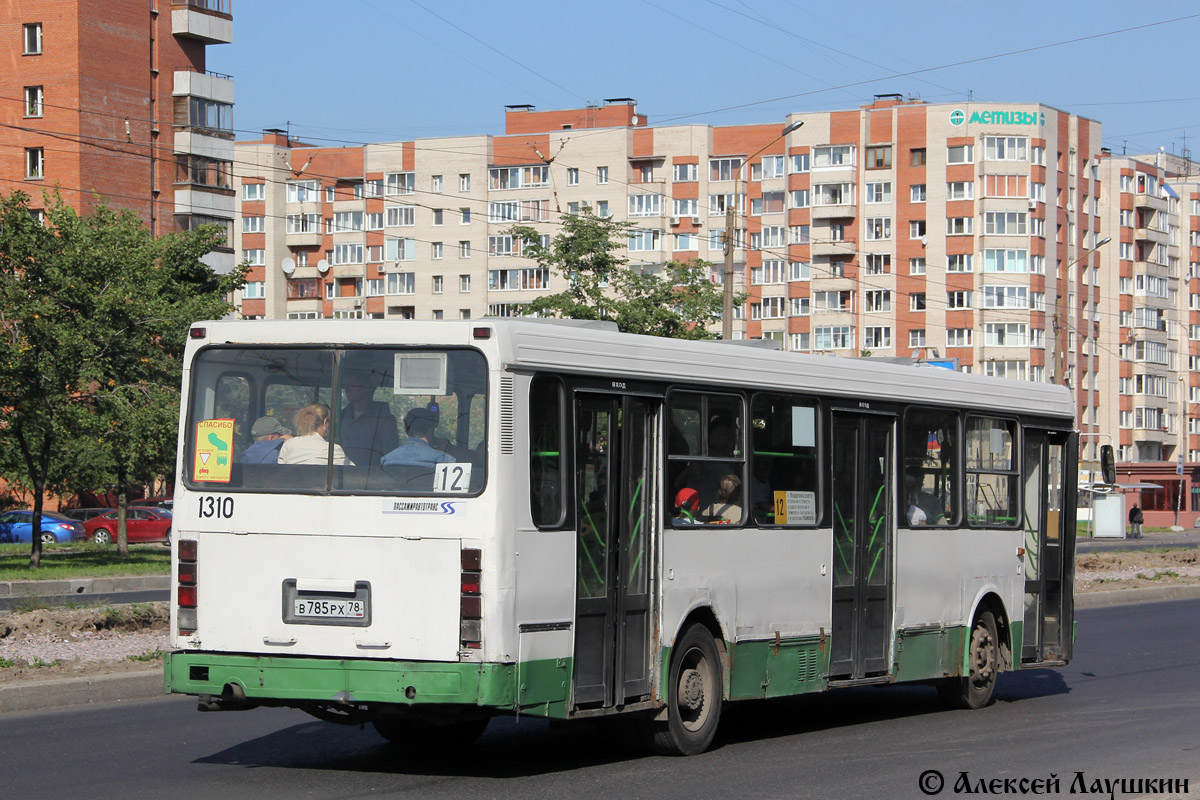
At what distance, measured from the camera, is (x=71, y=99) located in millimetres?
67062

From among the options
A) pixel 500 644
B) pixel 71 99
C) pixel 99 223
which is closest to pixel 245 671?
pixel 500 644

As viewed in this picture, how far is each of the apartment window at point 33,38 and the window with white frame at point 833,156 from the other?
5069cm

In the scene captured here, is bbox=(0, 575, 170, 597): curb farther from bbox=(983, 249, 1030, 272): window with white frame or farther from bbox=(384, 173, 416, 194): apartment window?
bbox=(384, 173, 416, 194): apartment window

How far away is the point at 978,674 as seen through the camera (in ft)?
45.2

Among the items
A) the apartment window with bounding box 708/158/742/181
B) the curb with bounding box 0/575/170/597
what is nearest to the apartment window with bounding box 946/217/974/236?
the apartment window with bounding box 708/158/742/181

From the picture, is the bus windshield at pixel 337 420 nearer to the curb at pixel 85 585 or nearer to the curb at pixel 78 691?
the curb at pixel 78 691

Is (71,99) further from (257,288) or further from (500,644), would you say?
(500,644)

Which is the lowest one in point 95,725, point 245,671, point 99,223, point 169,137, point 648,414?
point 95,725

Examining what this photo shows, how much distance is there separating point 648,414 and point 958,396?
4245 millimetres

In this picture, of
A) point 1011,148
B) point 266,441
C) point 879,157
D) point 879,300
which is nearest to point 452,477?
point 266,441

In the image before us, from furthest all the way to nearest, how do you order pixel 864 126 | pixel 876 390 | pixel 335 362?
pixel 864 126 → pixel 876 390 → pixel 335 362

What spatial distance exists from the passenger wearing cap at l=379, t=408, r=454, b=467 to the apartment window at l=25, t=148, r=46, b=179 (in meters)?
63.2

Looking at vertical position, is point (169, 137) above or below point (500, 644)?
above

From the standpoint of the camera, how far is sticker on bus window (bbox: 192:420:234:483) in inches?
372
